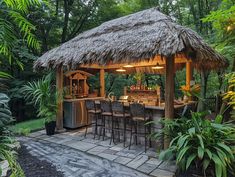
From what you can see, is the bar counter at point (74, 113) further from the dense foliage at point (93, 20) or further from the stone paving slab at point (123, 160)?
the dense foliage at point (93, 20)

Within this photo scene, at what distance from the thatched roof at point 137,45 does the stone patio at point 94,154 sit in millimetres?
2176

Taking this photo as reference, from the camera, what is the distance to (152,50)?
4.47 m

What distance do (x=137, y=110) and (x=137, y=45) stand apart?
1.56 m

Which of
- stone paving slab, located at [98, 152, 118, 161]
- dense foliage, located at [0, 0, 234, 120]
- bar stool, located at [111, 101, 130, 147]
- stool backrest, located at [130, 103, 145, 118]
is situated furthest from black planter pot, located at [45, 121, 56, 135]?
dense foliage, located at [0, 0, 234, 120]

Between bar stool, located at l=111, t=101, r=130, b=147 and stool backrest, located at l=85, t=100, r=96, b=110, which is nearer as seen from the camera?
bar stool, located at l=111, t=101, r=130, b=147

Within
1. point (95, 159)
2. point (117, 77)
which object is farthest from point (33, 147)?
point (117, 77)

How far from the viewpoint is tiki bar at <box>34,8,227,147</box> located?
181 inches

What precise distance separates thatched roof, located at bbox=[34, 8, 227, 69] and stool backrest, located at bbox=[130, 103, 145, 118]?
3.64ft

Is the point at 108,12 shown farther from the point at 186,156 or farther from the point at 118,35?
the point at 186,156

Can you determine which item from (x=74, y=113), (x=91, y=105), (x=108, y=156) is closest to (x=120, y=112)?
(x=91, y=105)

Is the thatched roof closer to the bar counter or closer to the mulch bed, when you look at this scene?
the bar counter

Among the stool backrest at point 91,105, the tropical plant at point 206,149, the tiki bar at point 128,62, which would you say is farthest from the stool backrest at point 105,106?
the tropical plant at point 206,149

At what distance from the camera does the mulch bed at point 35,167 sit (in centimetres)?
391

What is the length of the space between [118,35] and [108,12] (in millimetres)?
6596
